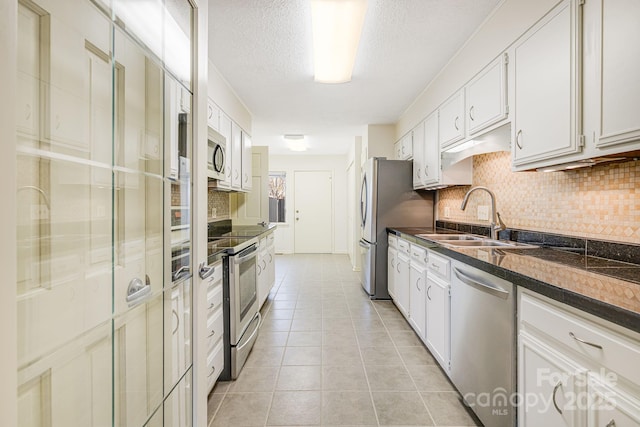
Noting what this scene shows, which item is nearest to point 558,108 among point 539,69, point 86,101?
point 539,69

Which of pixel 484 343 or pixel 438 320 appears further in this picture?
Answer: pixel 438 320

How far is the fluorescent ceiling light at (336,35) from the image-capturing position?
1.84 meters

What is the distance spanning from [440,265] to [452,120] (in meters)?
1.33

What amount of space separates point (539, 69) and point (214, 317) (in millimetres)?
2277

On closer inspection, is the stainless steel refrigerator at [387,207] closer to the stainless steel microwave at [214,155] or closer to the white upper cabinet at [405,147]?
the white upper cabinet at [405,147]

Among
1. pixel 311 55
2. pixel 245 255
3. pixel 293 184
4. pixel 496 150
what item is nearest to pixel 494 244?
pixel 496 150

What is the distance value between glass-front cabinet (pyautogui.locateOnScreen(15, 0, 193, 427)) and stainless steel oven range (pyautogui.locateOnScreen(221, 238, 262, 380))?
0.86 meters

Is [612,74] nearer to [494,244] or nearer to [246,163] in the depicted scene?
[494,244]

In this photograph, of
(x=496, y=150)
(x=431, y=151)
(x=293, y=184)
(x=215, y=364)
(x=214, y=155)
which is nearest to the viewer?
(x=215, y=364)

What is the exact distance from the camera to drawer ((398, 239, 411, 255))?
112 inches

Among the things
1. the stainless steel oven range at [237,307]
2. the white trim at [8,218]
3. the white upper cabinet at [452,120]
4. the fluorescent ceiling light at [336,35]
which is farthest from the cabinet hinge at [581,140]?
the stainless steel oven range at [237,307]

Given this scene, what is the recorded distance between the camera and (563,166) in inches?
59.6

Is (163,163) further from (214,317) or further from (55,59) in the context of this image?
(214,317)

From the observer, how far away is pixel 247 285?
7.79 ft
